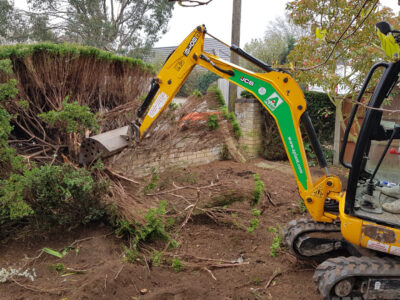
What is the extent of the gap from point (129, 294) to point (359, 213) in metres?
2.30

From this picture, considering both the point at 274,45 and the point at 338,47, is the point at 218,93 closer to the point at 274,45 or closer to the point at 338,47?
the point at 338,47

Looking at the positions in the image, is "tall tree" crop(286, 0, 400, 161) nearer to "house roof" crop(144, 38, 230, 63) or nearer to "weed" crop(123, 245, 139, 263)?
"weed" crop(123, 245, 139, 263)

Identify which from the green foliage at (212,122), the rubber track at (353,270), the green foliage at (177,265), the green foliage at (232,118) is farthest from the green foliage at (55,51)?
the rubber track at (353,270)

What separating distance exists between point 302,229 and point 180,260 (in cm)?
146

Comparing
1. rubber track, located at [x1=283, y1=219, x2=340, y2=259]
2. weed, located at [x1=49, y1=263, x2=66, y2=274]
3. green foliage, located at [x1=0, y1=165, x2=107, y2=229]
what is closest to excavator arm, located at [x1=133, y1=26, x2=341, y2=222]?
rubber track, located at [x1=283, y1=219, x2=340, y2=259]

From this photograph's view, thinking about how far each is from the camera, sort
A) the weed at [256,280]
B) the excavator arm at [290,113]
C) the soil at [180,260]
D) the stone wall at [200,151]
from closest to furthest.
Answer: the soil at [180,260] → the excavator arm at [290,113] → the weed at [256,280] → the stone wall at [200,151]

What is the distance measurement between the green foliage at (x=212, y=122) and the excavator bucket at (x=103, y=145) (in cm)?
224

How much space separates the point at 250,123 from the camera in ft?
32.3

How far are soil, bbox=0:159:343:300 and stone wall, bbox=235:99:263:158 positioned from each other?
4.48m

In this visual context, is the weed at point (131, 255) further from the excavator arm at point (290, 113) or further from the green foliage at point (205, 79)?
the green foliage at point (205, 79)

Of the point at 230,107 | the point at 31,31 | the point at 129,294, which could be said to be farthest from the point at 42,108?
the point at 31,31

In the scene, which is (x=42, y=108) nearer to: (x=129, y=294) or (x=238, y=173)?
(x=129, y=294)

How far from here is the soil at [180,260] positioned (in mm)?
3352

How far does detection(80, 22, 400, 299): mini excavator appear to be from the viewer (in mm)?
2902
